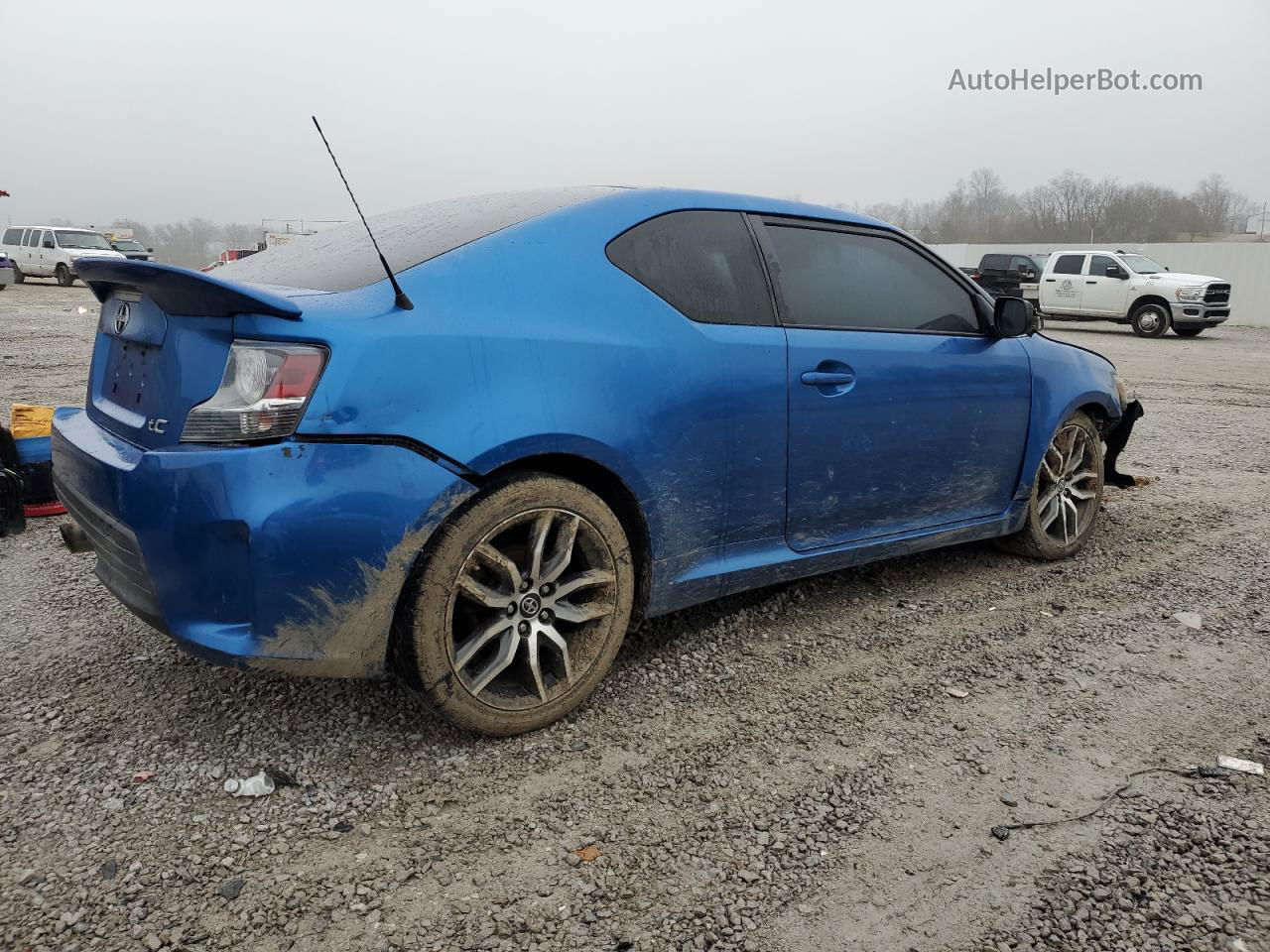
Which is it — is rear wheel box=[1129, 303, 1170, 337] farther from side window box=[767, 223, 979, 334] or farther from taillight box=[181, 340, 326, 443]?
taillight box=[181, 340, 326, 443]

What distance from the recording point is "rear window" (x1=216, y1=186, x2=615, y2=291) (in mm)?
2693

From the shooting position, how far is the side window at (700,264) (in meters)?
2.94

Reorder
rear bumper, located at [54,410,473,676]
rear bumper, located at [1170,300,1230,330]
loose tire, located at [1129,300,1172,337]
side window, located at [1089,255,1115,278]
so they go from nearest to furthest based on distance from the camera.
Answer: rear bumper, located at [54,410,473,676]
rear bumper, located at [1170,300,1230,330]
loose tire, located at [1129,300,1172,337]
side window, located at [1089,255,1115,278]

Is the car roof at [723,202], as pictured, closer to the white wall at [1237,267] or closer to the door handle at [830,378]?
the door handle at [830,378]

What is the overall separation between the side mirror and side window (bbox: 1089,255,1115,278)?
18.8 meters

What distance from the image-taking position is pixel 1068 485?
4.44 metres

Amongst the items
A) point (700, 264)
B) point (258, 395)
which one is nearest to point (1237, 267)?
point (700, 264)

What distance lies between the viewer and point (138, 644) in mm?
3291

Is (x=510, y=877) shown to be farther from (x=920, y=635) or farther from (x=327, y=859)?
(x=920, y=635)

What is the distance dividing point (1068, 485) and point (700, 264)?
2418 millimetres

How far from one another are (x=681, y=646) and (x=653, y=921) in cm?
143

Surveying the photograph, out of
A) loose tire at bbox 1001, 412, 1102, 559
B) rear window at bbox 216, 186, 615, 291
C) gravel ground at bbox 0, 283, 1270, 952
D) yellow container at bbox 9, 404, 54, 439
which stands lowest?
gravel ground at bbox 0, 283, 1270, 952

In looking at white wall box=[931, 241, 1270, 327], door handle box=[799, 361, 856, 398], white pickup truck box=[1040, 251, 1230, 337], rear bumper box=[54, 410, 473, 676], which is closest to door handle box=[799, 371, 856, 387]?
door handle box=[799, 361, 856, 398]

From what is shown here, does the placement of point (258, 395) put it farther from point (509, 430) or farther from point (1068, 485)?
point (1068, 485)
